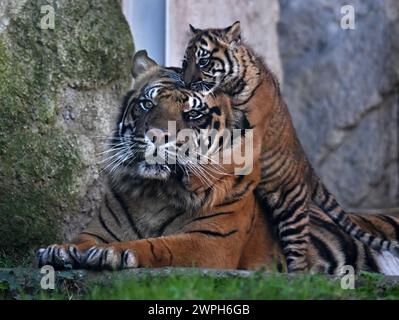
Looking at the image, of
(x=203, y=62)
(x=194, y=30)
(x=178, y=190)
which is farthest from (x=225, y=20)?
(x=178, y=190)

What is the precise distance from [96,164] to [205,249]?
139 centimetres

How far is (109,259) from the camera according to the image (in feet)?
18.0

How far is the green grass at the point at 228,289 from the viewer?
15.8 ft

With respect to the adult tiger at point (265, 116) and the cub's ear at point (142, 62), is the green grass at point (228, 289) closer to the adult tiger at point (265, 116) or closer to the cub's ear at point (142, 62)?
the adult tiger at point (265, 116)

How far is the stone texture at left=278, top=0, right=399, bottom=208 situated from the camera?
1070 centimetres

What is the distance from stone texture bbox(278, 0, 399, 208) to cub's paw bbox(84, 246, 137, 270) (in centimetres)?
536

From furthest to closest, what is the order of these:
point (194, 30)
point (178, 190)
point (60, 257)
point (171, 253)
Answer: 1. point (194, 30)
2. point (178, 190)
3. point (171, 253)
4. point (60, 257)

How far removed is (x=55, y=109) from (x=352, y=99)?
14.9 feet

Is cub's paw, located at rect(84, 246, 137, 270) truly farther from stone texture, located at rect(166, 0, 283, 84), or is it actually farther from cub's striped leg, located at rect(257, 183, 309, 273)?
stone texture, located at rect(166, 0, 283, 84)

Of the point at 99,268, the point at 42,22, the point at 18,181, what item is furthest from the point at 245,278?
the point at 42,22

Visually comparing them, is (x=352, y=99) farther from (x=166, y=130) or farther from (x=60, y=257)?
(x=60, y=257)

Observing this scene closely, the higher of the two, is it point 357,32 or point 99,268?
point 357,32
